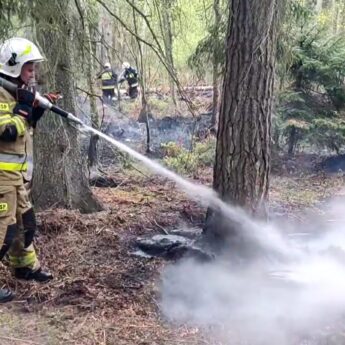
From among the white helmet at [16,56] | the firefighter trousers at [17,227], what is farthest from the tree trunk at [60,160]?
the white helmet at [16,56]

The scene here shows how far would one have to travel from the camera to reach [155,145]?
12.9 meters

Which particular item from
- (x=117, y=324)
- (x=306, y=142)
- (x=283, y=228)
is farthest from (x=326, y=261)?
(x=306, y=142)

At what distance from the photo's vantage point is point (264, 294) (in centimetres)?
420

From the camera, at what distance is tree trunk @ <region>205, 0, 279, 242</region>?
459 cm

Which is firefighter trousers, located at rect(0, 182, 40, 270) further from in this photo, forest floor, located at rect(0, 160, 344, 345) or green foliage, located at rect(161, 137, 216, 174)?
green foliage, located at rect(161, 137, 216, 174)

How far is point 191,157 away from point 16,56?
6.44m

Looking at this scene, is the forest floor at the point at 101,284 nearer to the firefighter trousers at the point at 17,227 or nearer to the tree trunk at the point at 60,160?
the firefighter trousers at the point at 17,227

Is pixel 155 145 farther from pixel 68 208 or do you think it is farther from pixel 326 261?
pixel 326 261

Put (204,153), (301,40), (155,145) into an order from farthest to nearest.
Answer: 1. (155,145)
2. (204,153)
3. (301,40)

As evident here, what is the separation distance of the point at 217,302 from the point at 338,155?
6947 mm

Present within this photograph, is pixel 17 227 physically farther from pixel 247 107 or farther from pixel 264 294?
pixel 247 107

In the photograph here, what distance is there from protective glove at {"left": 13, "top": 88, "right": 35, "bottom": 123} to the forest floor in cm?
151

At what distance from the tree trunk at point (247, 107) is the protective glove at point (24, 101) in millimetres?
1951

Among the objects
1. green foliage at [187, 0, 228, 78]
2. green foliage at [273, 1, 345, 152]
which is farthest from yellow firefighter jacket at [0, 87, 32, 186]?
green foliage at [273, 1, 345, 152]
